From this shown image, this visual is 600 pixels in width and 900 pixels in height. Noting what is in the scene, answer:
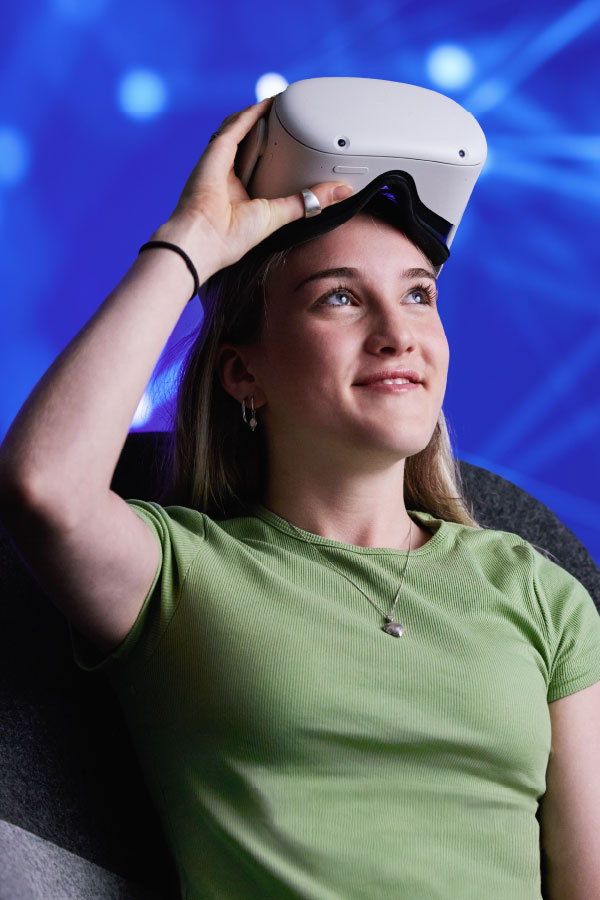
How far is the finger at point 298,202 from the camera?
4.32 ft

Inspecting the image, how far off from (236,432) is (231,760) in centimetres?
53

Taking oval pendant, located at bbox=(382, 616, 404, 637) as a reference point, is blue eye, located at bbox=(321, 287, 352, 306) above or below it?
above

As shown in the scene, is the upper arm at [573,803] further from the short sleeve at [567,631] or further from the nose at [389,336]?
the nose at [389,336]

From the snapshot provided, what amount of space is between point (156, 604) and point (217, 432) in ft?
1.26

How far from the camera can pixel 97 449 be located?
3.44ft

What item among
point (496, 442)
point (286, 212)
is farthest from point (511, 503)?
point (496, 442)

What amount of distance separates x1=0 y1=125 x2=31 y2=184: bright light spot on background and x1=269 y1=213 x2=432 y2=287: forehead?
119cm

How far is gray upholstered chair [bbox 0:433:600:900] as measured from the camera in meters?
1.12

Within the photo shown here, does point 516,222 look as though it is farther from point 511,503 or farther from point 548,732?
point 548,732

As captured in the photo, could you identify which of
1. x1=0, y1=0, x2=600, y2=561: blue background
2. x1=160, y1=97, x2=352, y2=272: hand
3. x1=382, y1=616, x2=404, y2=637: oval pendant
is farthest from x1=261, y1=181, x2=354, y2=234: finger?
x1=0, y1=0, x2=600, y2=561: blue background

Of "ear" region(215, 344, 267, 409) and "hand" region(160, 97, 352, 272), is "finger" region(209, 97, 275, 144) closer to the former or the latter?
"hand" region(160, 97, 352, 272)

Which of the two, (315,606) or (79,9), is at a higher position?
(79,9)

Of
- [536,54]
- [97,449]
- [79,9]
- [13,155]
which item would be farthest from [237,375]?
[536,54]

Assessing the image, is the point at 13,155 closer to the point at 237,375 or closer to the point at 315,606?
the point at 237,375
